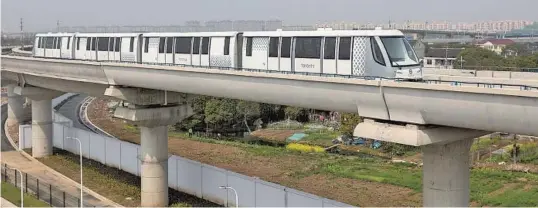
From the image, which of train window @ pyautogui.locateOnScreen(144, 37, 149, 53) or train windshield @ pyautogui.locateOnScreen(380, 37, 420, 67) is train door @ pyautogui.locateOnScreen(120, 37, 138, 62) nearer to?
train window @ pyautogui.locateOnScreen(144, 37, 149, 53)

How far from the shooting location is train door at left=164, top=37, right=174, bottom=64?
30.1m

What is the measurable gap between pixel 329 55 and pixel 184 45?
984cm

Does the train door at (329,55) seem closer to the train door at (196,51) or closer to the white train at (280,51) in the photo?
the white train at (280,51)

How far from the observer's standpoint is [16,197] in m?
35.1

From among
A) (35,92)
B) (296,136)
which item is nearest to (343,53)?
(35,92)

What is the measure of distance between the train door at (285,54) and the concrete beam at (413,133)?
4380 mm

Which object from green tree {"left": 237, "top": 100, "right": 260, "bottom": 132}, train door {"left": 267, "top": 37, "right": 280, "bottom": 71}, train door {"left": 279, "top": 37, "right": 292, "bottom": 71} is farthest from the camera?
green tree {"left": 237, "top": 100, "right": 260, "bottom": 132}

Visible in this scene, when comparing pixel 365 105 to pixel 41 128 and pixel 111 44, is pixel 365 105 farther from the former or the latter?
pixel 41 128

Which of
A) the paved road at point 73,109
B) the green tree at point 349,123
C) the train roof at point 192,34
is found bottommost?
the paved road at point 73,109

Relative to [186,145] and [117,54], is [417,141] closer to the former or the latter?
[117,54]

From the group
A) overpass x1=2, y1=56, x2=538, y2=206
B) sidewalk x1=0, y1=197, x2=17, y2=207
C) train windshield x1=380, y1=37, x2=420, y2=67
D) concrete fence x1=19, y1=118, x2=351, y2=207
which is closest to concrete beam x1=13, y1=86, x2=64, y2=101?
concrete fence x1=19, y1=118, x2=351, y2=207

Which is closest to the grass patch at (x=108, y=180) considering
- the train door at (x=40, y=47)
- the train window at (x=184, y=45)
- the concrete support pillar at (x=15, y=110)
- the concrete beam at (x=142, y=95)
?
the concrete beam at (x=142, y=95)

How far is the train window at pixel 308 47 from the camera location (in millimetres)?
22578

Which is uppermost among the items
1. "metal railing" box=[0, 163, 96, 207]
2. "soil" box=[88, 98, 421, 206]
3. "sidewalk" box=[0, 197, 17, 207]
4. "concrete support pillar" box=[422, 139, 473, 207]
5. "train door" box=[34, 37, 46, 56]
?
"train door" box=[34, 37, 46, 56]
